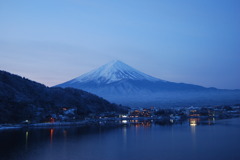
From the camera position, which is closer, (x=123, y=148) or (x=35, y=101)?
(x=123, y=148)

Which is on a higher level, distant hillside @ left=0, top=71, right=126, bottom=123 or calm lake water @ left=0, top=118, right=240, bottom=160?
distant hillside @ left=0, top=71, right=126, bottom=123

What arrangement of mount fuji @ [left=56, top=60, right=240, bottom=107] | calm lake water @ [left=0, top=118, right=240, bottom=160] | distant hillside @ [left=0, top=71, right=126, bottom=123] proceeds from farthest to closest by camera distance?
1. mount fuji @ [left=56, top=60, right=240, bottom=107]
2. distant hillside @ [left=0, top=71, right=126, bottom=123]
3. calm lake water @ [left=0, top=118, right=240, bottom=160]

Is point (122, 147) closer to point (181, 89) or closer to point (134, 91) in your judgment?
point (134, 91)

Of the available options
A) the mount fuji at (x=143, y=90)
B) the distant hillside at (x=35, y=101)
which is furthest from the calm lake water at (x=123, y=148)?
the mount fuji at (x=143, y=90)

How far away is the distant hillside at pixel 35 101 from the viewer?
3303cm

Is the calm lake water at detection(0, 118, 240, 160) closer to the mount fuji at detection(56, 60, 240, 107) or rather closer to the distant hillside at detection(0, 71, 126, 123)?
the distant hillside at detection(0, 71, 126, 123)

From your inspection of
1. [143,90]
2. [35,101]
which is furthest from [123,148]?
[143,90]

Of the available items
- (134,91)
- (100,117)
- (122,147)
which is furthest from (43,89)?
(134,91)

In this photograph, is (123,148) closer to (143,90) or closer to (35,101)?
(35,101)

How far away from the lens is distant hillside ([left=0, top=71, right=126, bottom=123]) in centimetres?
3303

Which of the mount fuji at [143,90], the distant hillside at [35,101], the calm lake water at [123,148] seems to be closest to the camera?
the calm lake water at [123,148]

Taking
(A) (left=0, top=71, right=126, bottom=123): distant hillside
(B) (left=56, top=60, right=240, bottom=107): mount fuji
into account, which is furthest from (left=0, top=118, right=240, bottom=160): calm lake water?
(B) (left=56, top=60, right=240, bottom=107): mount fuji

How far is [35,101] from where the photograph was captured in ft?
128

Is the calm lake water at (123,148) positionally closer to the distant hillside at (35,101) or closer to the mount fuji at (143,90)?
the distant hillside at (35,101)
